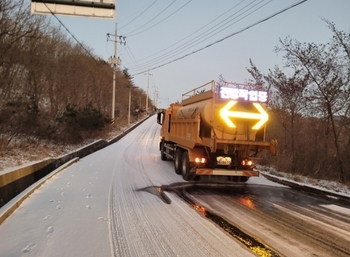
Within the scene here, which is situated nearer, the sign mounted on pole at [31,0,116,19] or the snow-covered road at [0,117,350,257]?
the snow-covered road at [0,117,350,257]

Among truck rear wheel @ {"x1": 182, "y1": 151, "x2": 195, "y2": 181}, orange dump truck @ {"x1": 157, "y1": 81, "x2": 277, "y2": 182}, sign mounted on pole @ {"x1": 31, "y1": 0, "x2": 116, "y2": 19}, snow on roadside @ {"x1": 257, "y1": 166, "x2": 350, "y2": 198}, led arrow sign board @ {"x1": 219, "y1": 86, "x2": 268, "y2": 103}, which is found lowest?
snow on roadside @ {"x1": 257, "y1": 166, "x2": 350, "y2": 198}

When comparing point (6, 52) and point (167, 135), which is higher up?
point (6, 52)

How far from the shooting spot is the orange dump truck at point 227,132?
9062mm

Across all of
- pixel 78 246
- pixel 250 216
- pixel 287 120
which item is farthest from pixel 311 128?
pixel 78 246

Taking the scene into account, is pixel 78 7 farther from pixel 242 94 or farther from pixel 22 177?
pixel 242 94

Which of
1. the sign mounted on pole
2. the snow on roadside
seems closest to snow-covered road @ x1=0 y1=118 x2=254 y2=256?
the sign mounted on pole

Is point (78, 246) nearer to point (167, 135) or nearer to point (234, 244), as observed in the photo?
point (234, 244)

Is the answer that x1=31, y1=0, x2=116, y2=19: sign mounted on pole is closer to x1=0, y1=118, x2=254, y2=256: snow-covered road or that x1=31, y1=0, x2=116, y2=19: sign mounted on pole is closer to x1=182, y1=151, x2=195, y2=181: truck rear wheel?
x1=0, y1=118, x2=254, y2=256: snow-covered road

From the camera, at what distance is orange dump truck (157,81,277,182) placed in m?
9.06

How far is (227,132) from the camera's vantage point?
9.20 meters

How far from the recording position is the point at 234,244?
4.64m

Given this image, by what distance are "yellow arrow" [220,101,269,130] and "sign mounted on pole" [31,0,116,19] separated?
4.51 m

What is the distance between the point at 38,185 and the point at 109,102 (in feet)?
119

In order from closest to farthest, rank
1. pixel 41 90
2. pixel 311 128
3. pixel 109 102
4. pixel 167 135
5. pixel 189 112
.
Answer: pixel 189 112
pixel 167 135
pixel 311 128
pixel 41 90
pixel 109 102
